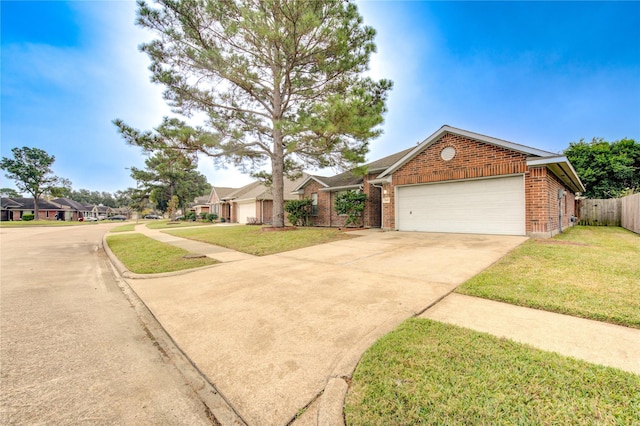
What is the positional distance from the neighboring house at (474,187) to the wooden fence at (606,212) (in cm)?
467

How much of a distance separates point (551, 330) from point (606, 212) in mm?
20816

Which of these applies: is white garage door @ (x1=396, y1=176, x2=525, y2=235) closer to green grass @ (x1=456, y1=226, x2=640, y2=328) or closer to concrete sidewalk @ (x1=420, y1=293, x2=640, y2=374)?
green grass @ (x1=456, y1=226, x2=640, y2=328)

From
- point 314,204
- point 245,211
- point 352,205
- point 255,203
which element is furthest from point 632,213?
point 245,211

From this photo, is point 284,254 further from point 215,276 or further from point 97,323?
point 97,323

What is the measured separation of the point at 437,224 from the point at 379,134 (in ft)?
15.8

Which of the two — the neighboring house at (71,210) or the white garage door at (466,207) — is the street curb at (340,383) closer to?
the white garage door at (466,207)

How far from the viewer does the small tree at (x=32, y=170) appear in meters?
43.7

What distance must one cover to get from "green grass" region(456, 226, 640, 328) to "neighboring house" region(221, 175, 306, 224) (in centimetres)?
1722

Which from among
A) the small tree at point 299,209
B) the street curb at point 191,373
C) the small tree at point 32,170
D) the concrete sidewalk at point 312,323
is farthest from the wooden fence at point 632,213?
the small tree at point 32,170

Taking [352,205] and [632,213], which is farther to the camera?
[352,205]

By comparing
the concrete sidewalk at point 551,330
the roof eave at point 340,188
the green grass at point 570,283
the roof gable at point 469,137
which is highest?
the roof gable at point 469,137

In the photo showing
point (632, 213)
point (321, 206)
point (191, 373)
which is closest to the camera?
point (191, 373)

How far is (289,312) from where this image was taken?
3.28 metres

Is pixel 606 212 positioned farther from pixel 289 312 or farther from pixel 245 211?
pixel 245 211
